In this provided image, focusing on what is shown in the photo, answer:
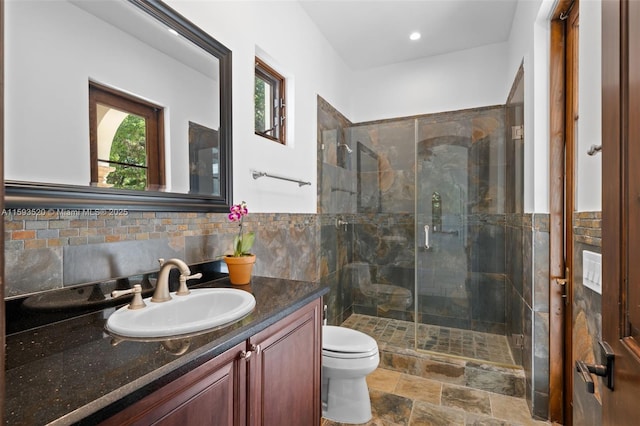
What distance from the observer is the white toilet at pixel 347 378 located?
1.77 metres

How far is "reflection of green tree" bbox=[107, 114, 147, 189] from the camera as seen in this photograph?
113 cm

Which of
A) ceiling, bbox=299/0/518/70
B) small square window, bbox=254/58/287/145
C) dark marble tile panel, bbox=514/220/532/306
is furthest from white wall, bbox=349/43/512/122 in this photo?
dark marble tile panel, bbox=514/220/532/306

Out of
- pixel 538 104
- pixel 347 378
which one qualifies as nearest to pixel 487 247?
pixel 538 104

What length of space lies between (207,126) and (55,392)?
3.94 ft

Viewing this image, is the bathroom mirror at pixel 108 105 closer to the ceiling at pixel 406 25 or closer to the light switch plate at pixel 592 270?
the ceiling at pixel 406 25

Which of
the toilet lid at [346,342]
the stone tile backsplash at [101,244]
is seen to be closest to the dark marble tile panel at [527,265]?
the toilet lid at [346,342]

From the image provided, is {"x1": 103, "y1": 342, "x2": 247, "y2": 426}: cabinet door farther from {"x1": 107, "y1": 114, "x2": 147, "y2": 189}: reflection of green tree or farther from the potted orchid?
{"x1": 107, "y1": 114, "x2": 147, "y2": 189}: reflection of green tree

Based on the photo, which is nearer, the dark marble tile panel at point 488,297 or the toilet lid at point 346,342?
the toilet lid at point 346,342

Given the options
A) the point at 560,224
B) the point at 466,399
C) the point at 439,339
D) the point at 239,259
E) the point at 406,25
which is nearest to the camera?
the point at 239,259

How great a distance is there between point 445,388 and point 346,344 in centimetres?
86

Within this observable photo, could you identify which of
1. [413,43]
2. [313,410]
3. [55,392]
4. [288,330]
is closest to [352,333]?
[313,410]

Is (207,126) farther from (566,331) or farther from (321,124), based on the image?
(566,331)

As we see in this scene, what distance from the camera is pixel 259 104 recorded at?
2.04m

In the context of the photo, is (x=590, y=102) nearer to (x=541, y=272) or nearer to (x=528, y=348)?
(x=541, y=272)
